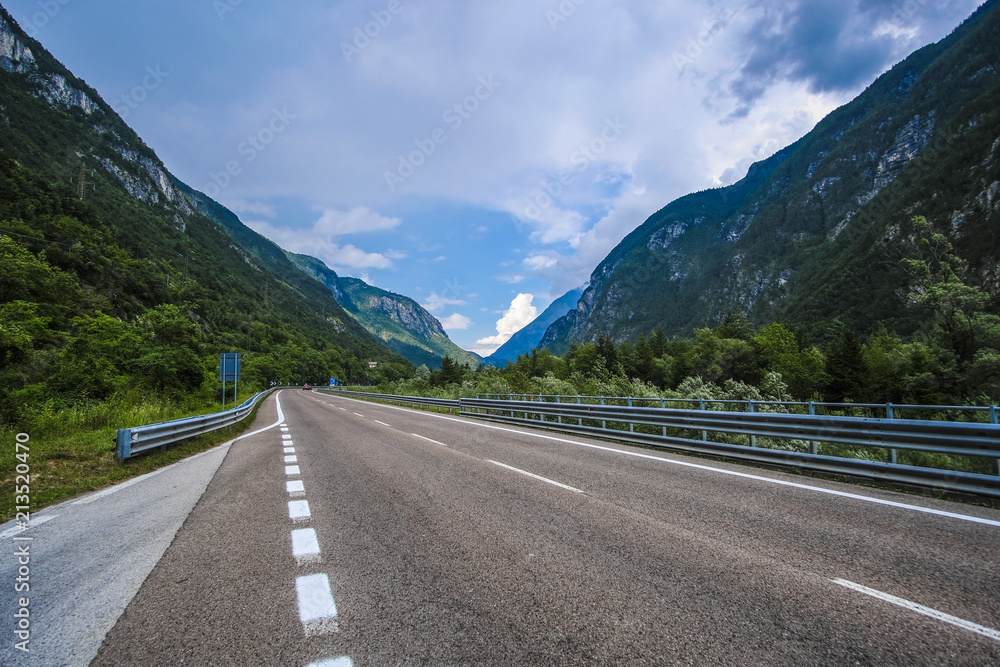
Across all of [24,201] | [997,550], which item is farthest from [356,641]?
[24,201]

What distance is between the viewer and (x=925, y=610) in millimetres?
2707

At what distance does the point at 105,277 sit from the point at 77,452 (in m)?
68.8

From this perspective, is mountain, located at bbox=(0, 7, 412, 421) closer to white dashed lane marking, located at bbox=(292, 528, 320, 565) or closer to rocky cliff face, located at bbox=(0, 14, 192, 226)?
rocky cliff face, located at bbox=(0, 14, 192, 226)

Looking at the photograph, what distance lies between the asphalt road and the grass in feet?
6.57

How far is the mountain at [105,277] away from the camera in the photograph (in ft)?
51.2

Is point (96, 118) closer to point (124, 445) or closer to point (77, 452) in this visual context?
point (77, 452)

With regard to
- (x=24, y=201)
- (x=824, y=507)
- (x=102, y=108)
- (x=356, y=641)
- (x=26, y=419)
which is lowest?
(x=824, y=507)

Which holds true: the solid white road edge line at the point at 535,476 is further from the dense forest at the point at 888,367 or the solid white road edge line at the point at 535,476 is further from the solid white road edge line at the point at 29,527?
the dense forest at the point at 888,367

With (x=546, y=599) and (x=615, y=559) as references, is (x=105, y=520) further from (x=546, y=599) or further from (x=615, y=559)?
(x=615, y=559)

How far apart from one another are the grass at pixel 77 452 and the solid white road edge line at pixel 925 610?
26.8ft

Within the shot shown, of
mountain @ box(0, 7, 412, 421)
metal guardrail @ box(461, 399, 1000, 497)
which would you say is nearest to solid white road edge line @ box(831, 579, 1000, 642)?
metal guardrail @ box(461, 399, 1000, 497)

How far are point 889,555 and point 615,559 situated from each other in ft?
7.88

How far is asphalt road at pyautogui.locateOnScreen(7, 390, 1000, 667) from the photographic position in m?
2.28

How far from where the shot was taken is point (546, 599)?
282cm
